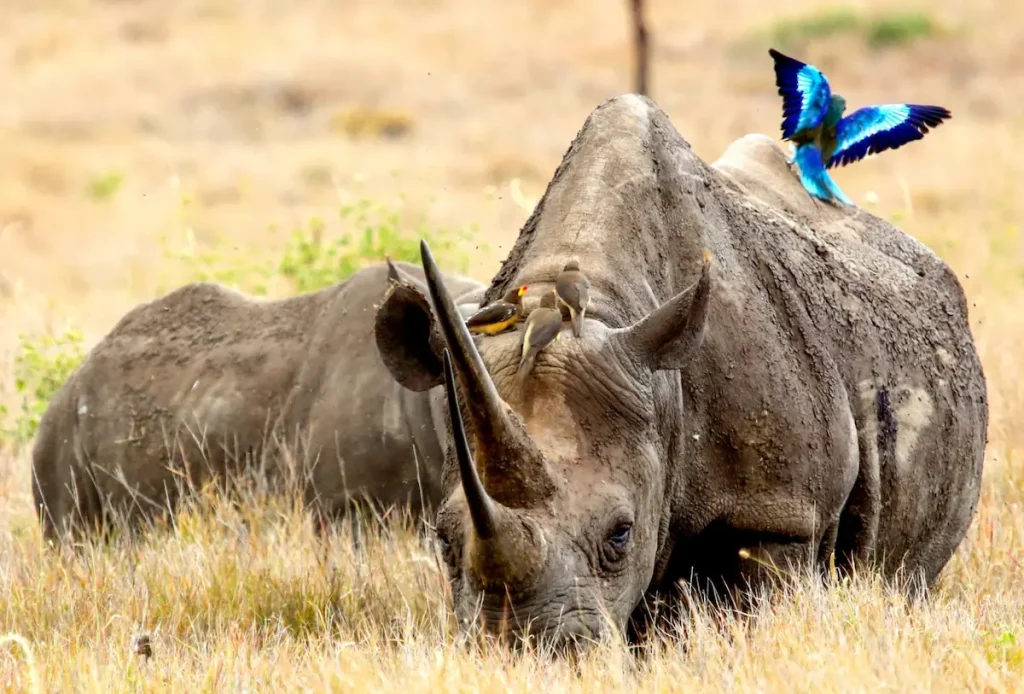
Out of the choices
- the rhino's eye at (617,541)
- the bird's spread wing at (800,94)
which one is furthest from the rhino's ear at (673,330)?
the bird's spread wing at (800,94)

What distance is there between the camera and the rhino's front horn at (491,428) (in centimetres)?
418

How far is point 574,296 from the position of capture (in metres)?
4.71

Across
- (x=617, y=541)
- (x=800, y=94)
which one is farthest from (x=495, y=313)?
(x=800, y=94)

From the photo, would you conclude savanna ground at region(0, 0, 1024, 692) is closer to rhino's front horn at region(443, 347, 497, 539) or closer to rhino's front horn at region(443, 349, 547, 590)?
rhino's front horn at region(443, 349, 547, 590)

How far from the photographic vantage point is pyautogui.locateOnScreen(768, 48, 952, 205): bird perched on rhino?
695 centimetres

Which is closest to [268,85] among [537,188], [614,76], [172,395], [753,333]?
[614,76]

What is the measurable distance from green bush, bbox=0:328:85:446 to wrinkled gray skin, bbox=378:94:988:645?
407 centimetres

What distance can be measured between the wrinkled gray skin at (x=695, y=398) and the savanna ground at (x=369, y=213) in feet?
0.80

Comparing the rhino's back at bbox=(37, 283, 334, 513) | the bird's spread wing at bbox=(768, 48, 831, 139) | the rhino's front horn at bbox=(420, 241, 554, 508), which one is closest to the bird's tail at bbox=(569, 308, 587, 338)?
the rhino's front horn at bbox=(420, 241, 554, 508)

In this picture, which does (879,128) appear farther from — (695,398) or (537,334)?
(537,334)

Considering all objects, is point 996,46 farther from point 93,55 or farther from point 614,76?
point 93,55

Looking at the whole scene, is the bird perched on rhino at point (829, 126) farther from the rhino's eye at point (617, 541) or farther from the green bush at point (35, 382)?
Result: the green bush at point (35, 382)

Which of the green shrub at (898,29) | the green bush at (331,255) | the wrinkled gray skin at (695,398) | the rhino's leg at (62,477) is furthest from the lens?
the green shrub at (898,29)

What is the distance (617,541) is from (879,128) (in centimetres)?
314
